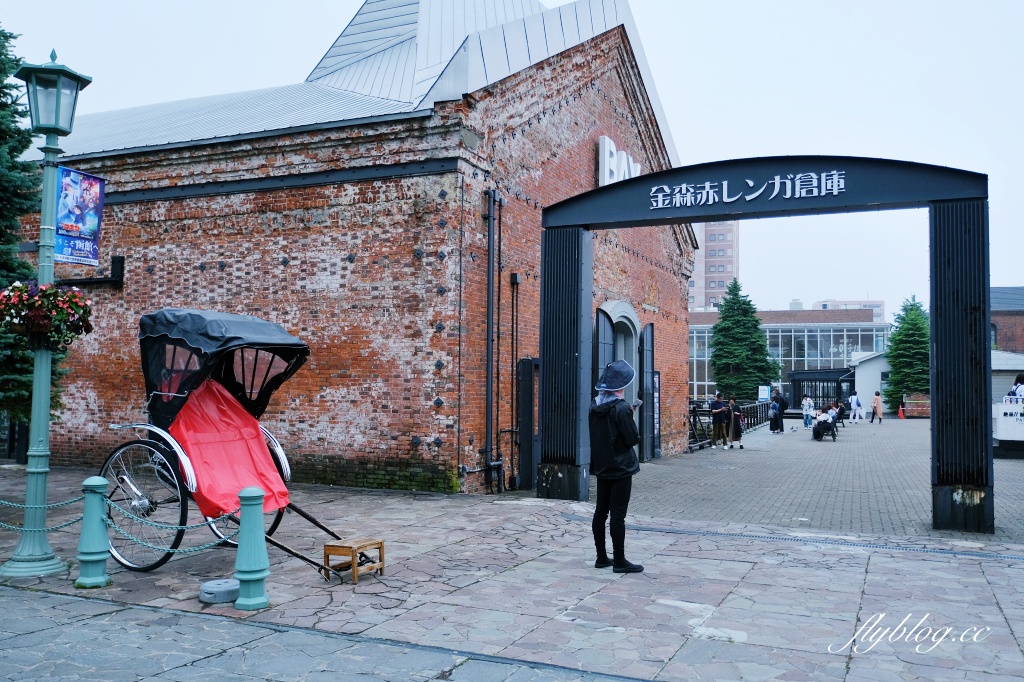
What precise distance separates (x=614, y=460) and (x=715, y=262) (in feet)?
416

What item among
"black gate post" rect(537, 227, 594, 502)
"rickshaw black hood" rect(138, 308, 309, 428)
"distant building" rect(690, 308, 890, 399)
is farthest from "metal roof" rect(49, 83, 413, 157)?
"distant building" rect(690, 308, 890, 399)

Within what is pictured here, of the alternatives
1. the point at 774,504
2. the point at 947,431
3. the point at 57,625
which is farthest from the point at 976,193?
the point at 57,625

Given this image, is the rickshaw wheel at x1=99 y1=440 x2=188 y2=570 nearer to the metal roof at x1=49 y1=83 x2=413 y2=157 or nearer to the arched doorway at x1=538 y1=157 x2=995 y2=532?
the arched doorway at x1=538 y1=157 x2=995 y2=532

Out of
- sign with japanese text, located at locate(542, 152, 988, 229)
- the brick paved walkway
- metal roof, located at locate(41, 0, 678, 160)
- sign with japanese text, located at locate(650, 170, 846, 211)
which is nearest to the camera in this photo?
sign with japanese text, located at locate(542, 152, 988, 229)

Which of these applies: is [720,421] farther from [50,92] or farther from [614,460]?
[50,92]

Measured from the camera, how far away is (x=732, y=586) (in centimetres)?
678

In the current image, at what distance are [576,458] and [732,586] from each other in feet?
15.0

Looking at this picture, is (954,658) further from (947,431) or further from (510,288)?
(510,288)

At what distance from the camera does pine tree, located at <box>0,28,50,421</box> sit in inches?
361

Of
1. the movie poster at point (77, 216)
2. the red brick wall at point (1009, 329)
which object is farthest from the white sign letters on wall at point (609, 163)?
the red brick wall at point (1009, 329)

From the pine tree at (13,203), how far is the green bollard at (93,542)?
3258 millimetres

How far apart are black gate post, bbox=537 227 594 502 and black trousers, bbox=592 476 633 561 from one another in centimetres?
382

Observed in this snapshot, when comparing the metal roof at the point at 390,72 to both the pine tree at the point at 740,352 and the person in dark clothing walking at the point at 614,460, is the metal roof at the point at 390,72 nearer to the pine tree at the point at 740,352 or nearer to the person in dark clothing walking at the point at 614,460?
the person in dark clothing walking at the point at 614,460

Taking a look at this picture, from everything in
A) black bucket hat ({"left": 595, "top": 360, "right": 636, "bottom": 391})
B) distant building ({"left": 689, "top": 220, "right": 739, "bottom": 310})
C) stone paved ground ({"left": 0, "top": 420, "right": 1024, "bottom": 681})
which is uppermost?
distant building ({"left": 689, "top": 220, "right": 739, "bottom": 310})
